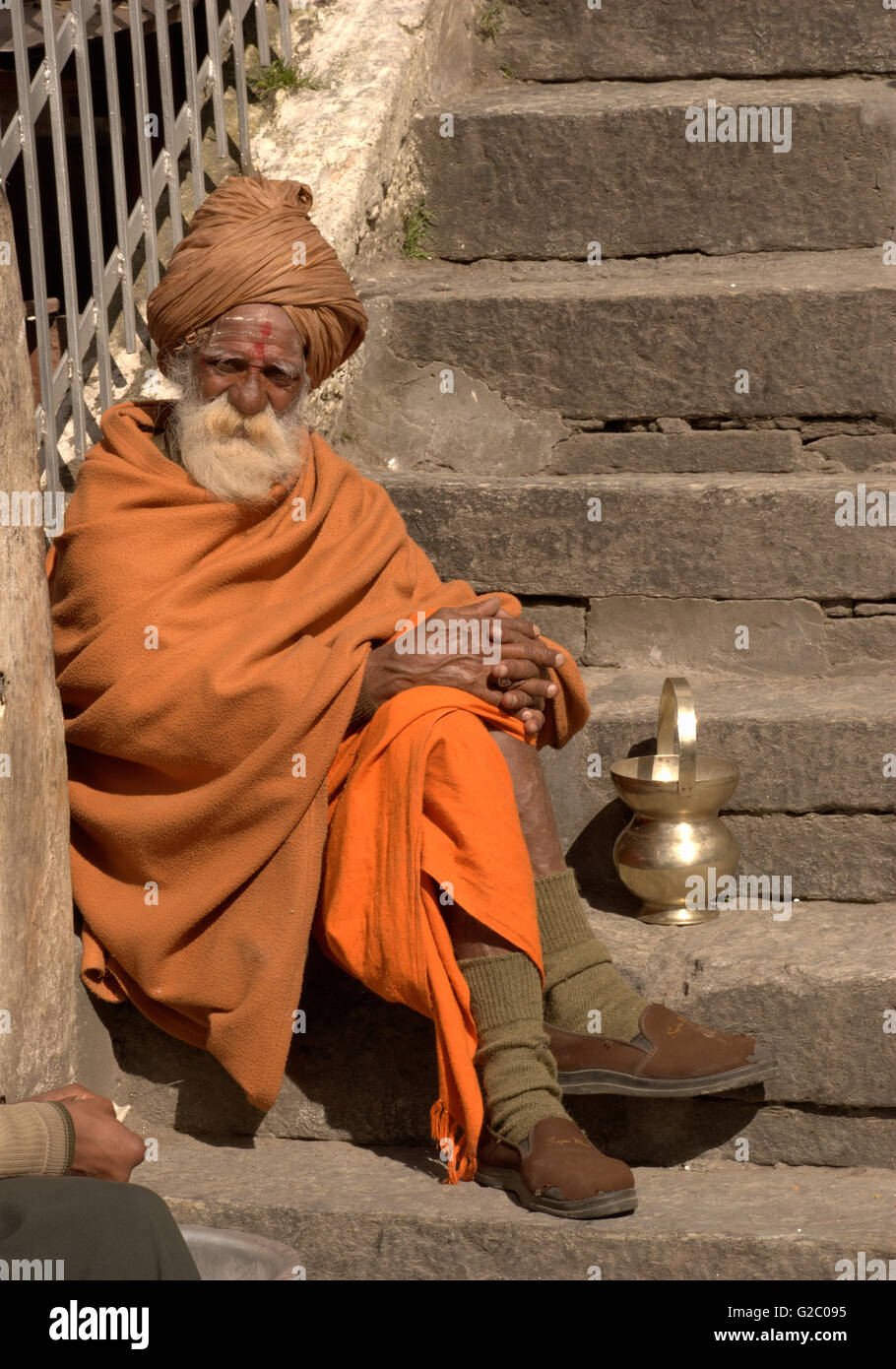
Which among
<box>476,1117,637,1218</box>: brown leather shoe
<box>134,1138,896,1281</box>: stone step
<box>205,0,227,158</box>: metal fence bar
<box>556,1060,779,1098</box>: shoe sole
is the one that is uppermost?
<box>205,0,227,158</box>: metal fence bar

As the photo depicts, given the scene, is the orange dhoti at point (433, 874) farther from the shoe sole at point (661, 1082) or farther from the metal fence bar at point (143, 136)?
the metal fence bar at point (143, 136)

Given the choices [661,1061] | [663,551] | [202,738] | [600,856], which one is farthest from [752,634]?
[202,738]

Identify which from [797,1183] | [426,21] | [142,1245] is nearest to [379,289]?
[426,21]

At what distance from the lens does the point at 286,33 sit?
5184mm

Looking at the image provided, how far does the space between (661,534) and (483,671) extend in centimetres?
97

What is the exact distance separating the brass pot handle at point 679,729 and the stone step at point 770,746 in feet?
0.74

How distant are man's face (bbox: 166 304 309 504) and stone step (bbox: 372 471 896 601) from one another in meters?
0.58

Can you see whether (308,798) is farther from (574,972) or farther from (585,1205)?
(585,1205)

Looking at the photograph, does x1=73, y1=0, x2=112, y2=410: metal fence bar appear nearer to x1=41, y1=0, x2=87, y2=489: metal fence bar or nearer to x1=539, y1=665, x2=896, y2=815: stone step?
x1=41, y1=0, x2=87, y2=489: metal fence bar

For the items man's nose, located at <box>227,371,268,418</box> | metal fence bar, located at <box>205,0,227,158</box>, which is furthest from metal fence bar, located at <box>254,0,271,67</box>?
man's nose, located at <box>227,371,268,418</box>

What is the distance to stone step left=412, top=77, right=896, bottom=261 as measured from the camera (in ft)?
15.5

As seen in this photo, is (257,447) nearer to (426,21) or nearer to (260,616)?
(260,616)

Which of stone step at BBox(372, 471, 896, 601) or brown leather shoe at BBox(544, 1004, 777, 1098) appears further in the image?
stone step at BBox(372, 471, 896, 601)

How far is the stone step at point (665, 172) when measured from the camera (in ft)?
15.5
